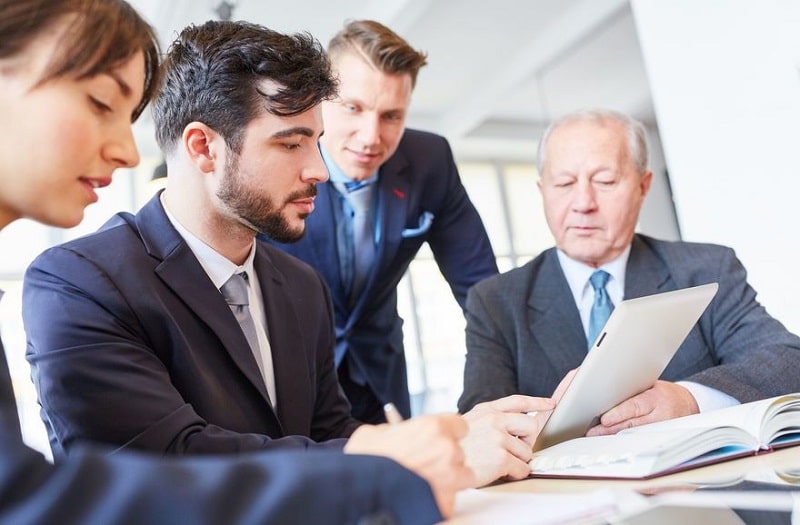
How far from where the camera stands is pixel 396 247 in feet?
8.10

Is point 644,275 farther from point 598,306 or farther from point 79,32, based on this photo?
point 79,32

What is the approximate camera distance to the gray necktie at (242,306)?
154 centimetres

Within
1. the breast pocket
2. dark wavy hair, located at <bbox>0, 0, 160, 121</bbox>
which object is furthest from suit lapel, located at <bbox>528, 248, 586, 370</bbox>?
dark wavy hair, located at <bbox>0, 0, 160, 121</bbox>

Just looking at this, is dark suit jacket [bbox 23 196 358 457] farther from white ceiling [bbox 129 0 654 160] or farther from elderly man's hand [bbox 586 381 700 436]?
white ceiling [bbox 129 0 654 160]

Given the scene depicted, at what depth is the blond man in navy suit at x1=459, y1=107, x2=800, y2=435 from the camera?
1938 millimetres

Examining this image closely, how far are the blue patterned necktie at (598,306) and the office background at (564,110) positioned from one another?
164cm

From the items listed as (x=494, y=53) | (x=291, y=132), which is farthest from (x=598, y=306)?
(x=494, y=53)

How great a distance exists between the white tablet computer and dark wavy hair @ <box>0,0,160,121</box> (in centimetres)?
83

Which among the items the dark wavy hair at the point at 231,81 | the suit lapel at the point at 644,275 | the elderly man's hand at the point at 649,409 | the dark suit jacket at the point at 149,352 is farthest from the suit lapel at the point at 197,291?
the suit lapel at the point at 644,275

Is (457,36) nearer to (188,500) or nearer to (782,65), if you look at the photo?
(782,65)

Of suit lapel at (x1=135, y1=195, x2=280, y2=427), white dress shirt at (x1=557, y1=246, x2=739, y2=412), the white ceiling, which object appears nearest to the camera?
suit lapel at (x1=135, y1=195, x2=280, y2=427)

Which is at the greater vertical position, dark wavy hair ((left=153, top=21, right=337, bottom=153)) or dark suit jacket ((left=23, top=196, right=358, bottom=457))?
dark wavy hair ((left=153, top=21, right=337, bottom=153))

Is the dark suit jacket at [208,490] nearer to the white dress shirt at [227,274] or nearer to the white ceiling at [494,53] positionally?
the white dress shirt at [227,274]

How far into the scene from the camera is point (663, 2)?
3910 mm
